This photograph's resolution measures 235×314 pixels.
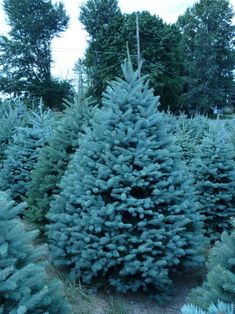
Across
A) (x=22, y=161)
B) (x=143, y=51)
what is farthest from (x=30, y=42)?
(x=22, y=161)

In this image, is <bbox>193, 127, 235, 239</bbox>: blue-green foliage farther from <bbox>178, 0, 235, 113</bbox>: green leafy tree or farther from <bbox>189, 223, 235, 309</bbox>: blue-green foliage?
<bbox>178, 0, 235, 113</bbox>: green leafy tree

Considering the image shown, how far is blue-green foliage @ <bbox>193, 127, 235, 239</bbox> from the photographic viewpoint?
5172mm

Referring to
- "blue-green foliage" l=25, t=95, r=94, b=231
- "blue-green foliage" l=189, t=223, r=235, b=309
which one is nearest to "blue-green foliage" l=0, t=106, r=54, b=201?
"blue-green foliage" l=25, t=95, r=94, b=231

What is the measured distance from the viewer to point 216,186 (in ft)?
16.9

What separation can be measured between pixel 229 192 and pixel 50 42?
A: 35565 millimetres

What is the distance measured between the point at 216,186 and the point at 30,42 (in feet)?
114

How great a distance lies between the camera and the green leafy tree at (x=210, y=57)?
41188 millimetres

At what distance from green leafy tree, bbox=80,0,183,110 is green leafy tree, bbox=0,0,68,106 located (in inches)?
174

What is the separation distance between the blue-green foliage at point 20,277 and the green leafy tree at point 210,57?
4003cm

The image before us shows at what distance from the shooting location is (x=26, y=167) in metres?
6.09

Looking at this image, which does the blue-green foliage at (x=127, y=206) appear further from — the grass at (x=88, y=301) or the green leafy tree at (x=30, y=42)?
the green leafy tree at (x=30, y=42)

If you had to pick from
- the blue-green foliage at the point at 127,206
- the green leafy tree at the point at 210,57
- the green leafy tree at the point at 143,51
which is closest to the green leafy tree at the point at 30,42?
the green leafy tree at the point at 143,51

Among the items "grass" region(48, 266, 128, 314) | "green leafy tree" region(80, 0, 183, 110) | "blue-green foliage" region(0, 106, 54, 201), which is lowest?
"grass" region(48, 266, 128, 314)

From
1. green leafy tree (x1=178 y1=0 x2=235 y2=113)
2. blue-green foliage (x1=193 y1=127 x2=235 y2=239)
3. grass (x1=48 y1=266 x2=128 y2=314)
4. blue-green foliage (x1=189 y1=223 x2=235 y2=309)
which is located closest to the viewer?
blue-green foliage (x1=189 y1=223 x2=235 y2=309)
